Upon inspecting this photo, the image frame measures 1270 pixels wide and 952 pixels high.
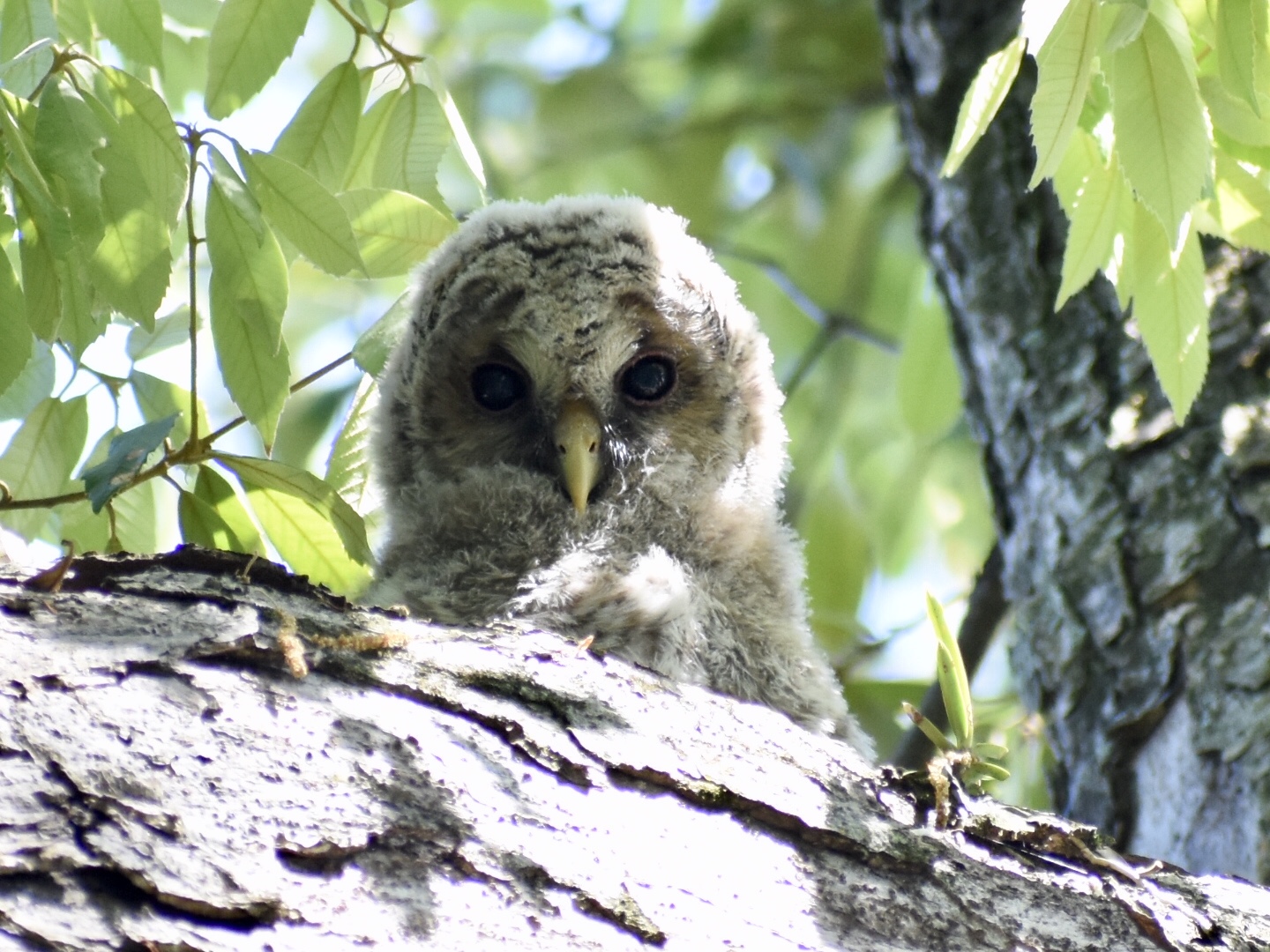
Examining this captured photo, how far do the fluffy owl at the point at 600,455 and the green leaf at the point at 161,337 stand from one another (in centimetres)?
43

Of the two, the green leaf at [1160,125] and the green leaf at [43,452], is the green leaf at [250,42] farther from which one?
the green leaf at [1160,125]

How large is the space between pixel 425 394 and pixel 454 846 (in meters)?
1.36

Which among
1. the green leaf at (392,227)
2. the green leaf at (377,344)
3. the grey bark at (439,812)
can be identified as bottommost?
the grey bark at (439,812)

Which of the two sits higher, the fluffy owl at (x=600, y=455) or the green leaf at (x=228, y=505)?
the fluffy owl at (x=600, y=455)

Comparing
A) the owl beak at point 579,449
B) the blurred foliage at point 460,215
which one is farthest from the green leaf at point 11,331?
the owl beak at point 579,449

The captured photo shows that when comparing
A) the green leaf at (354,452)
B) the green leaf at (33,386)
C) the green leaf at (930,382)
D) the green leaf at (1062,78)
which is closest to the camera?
the green leaf at (1062,78)

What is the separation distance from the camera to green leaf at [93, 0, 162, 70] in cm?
183

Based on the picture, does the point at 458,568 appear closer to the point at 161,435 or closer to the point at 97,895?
the point at 161,435

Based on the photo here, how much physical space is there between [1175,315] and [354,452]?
1336 mm

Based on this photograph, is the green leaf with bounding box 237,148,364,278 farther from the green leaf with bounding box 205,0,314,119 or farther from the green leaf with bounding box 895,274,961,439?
the green leaf with bounding box 895,274,961,439

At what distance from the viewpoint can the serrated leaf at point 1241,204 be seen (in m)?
1.85

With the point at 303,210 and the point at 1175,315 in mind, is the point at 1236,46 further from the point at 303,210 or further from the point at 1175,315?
the point at 303,210

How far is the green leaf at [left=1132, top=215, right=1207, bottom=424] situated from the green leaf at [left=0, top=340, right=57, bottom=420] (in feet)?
5.05

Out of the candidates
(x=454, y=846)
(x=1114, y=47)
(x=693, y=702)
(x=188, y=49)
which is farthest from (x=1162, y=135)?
(x=188, y=49)
